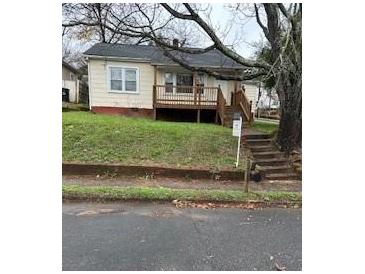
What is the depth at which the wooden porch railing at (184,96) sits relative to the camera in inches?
650

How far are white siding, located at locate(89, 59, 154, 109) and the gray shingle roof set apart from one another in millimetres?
459

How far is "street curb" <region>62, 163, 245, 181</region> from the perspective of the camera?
26.9 ft

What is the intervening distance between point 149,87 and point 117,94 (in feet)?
5.51

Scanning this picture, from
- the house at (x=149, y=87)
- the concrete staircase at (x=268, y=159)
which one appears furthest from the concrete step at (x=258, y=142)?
the house at (x=149, y=87)

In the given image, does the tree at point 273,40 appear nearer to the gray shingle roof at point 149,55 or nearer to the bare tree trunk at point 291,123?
the bare tree trunk at point 291,123

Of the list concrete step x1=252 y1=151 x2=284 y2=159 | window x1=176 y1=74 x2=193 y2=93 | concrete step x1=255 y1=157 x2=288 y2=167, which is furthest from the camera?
window x1=176 y1=74 x2=193 y2=93

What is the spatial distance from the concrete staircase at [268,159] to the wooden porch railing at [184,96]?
5381mm

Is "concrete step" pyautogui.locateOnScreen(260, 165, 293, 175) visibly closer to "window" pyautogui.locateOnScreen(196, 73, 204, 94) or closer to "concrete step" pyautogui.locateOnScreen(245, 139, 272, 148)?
"concrete step" pyautogui.locateOnScreen(245, 139, 272, 148)

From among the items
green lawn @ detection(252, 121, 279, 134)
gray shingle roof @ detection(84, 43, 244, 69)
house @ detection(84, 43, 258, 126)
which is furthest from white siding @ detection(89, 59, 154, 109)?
green lawn @ detection(252, 121, 279, 134)

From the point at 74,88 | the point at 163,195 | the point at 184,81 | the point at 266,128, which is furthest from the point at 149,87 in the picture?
the point at 163,195

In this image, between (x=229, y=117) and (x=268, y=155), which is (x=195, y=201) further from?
(x=229, y=117)

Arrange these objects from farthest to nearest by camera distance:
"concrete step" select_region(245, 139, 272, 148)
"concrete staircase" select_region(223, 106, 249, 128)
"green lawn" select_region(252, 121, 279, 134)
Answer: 1. "concrete staircase" select_region(223, 106, 249, 128)
2. "green lawn" select_region(252, 121, 279, 134)
3. "concrete step" select_region(245, 139, 272, 148)
